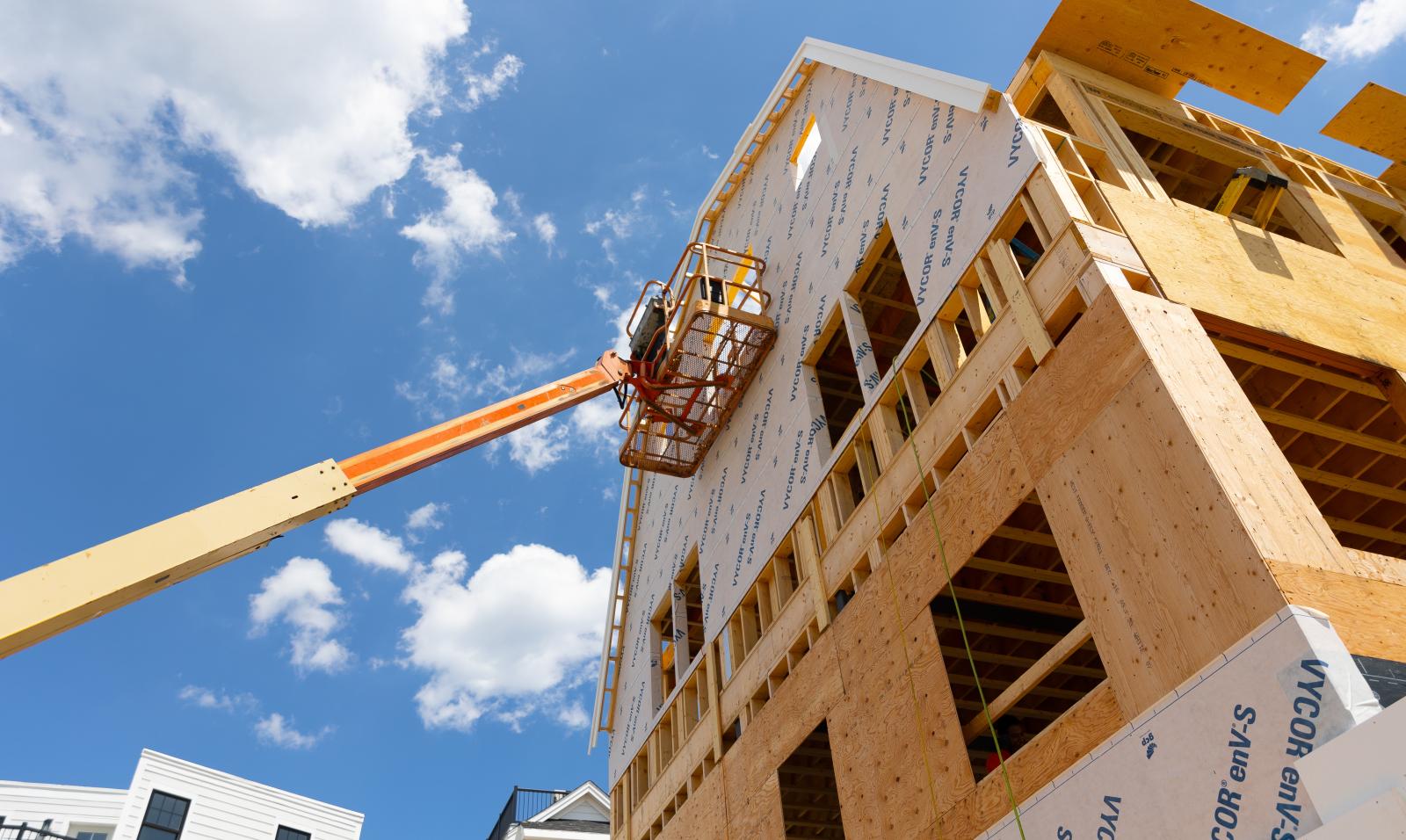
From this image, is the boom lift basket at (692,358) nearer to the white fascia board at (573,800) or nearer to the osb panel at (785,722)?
the osb panel at (785,722)

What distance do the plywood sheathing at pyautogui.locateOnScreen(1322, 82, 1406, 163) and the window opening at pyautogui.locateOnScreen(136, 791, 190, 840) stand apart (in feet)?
102

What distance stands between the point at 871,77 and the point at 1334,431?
817 centimetres

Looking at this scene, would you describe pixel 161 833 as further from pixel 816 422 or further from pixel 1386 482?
pixel 1386 482

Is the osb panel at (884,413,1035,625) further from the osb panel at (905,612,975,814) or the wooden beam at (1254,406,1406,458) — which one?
the wooden beam at (1254,406,1406,458)

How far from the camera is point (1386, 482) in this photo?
11031mm

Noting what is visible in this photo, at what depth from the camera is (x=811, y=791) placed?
14773 millimetres

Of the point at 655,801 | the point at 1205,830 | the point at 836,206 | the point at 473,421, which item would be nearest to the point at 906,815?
the point at 1205,830

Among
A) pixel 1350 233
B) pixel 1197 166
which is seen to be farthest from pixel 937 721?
pixel 1197 166

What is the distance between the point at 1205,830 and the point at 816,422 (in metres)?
8.07

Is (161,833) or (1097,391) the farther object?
(161,833)

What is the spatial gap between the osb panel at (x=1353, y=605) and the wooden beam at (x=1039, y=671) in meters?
1.65

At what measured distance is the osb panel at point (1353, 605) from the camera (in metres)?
5.79

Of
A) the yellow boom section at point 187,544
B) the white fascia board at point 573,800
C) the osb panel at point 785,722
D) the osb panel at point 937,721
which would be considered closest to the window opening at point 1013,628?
the osb panel at point 937,721

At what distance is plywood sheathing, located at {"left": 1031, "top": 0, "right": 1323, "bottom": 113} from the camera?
11875 millimetres
